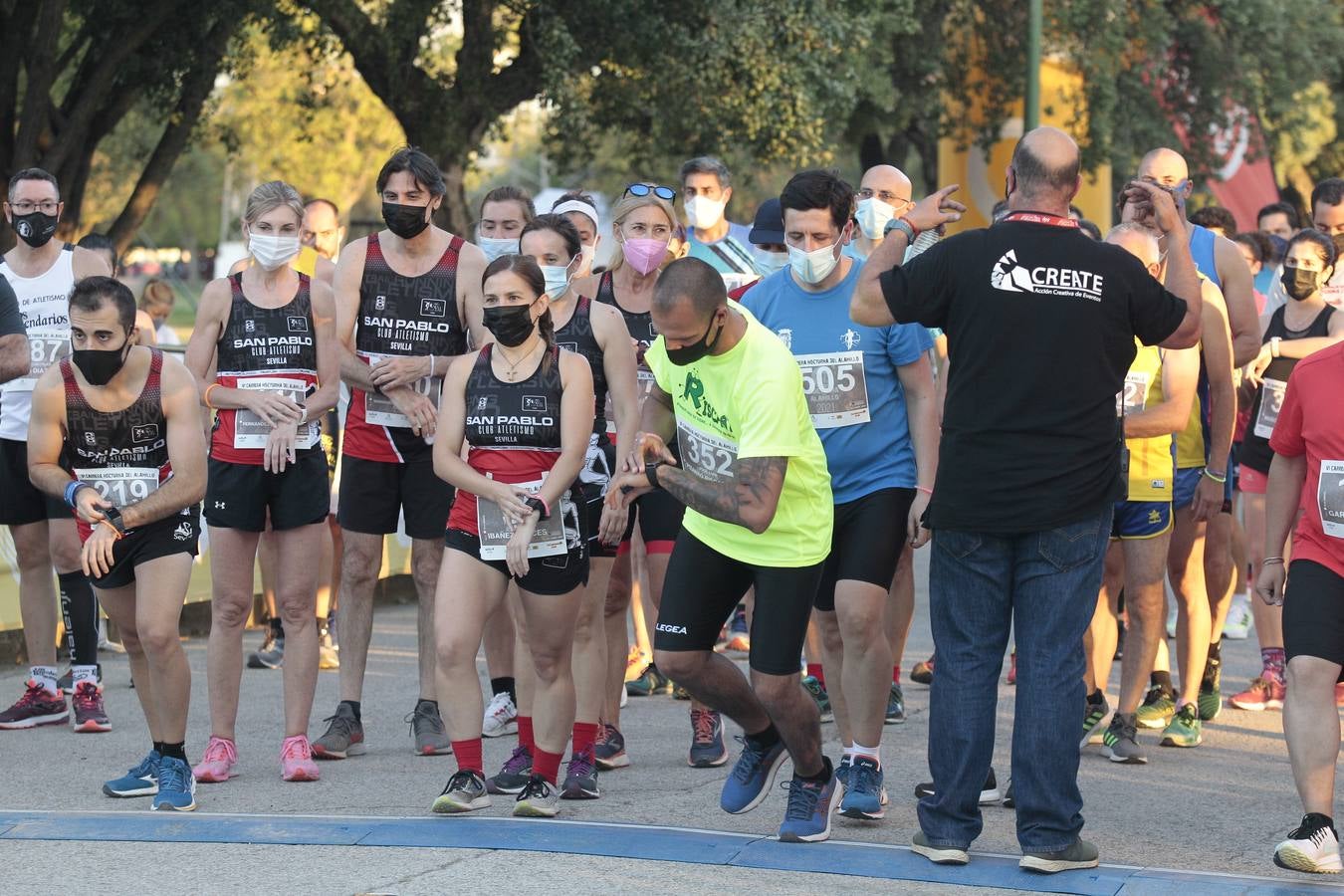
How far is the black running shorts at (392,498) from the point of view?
294 inches

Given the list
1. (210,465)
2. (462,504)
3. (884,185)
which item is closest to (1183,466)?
(884,185)

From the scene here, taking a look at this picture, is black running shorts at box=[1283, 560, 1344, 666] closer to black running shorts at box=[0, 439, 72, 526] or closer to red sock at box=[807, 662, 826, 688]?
red sock at box=[807, 662, 826, 688]

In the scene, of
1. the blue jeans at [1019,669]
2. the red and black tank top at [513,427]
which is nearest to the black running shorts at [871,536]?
the blue jeans at [1019,669]

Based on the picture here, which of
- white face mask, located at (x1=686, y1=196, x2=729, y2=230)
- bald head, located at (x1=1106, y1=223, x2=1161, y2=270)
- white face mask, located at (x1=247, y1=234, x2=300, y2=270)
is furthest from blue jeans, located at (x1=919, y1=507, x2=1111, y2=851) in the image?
white face mask, located at (x1=686, y1=196, x2=729, y2=230)

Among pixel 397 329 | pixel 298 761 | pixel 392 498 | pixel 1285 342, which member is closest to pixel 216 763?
pixel 298 761

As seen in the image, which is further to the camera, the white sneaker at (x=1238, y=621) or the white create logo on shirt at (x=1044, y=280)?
the white sneaker at (x=1238, y=621)

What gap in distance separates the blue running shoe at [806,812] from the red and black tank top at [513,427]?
54.7 inches

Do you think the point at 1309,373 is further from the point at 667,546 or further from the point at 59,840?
the point at 59,840

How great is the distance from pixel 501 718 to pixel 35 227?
2.96m

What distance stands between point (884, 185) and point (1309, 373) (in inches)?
100

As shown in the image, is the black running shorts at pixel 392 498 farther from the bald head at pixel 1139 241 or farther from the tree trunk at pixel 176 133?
the tree trunk at pixel 176 133

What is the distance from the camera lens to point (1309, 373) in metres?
5.66

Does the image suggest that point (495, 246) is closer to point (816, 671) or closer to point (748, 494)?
point (816, 671)

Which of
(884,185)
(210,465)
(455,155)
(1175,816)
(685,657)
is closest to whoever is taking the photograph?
(685,657)
